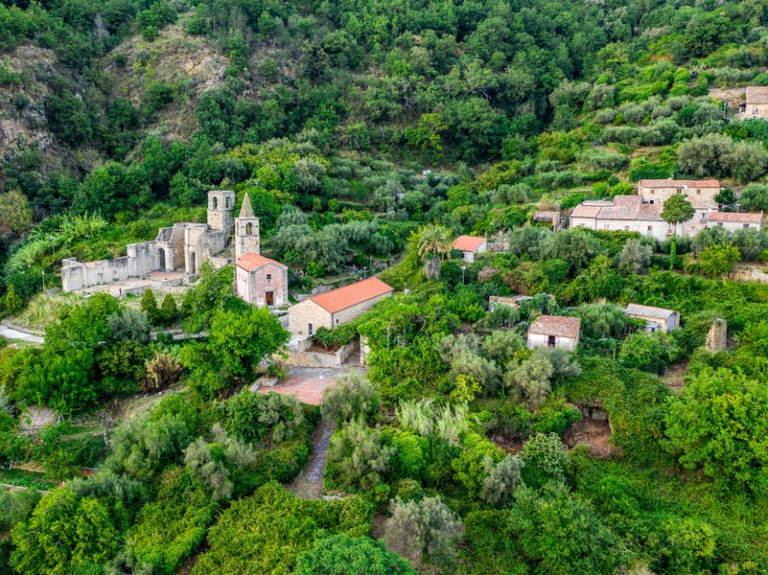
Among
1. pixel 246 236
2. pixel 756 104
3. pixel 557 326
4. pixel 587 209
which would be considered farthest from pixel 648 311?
pixel 756 104

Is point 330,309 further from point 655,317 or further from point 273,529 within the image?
point 655,317

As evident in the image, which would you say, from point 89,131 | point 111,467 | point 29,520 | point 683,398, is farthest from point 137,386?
point 89,131

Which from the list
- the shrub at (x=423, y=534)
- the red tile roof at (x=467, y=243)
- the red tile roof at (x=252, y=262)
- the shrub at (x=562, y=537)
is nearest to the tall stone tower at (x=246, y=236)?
the red tile roof at (x=252, y=262)

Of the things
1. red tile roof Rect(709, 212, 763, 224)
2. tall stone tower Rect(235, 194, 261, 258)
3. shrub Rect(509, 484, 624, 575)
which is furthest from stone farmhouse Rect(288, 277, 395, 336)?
red tile roof Rect(709, 212, 763, 224)

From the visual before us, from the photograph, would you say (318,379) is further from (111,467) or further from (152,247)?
(152,247)

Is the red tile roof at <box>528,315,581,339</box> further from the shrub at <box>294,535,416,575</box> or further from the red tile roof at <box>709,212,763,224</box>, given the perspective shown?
the red tile roof at <box>709,212,763,224</box>

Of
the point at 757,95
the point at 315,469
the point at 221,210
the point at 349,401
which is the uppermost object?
the point at 757,95
